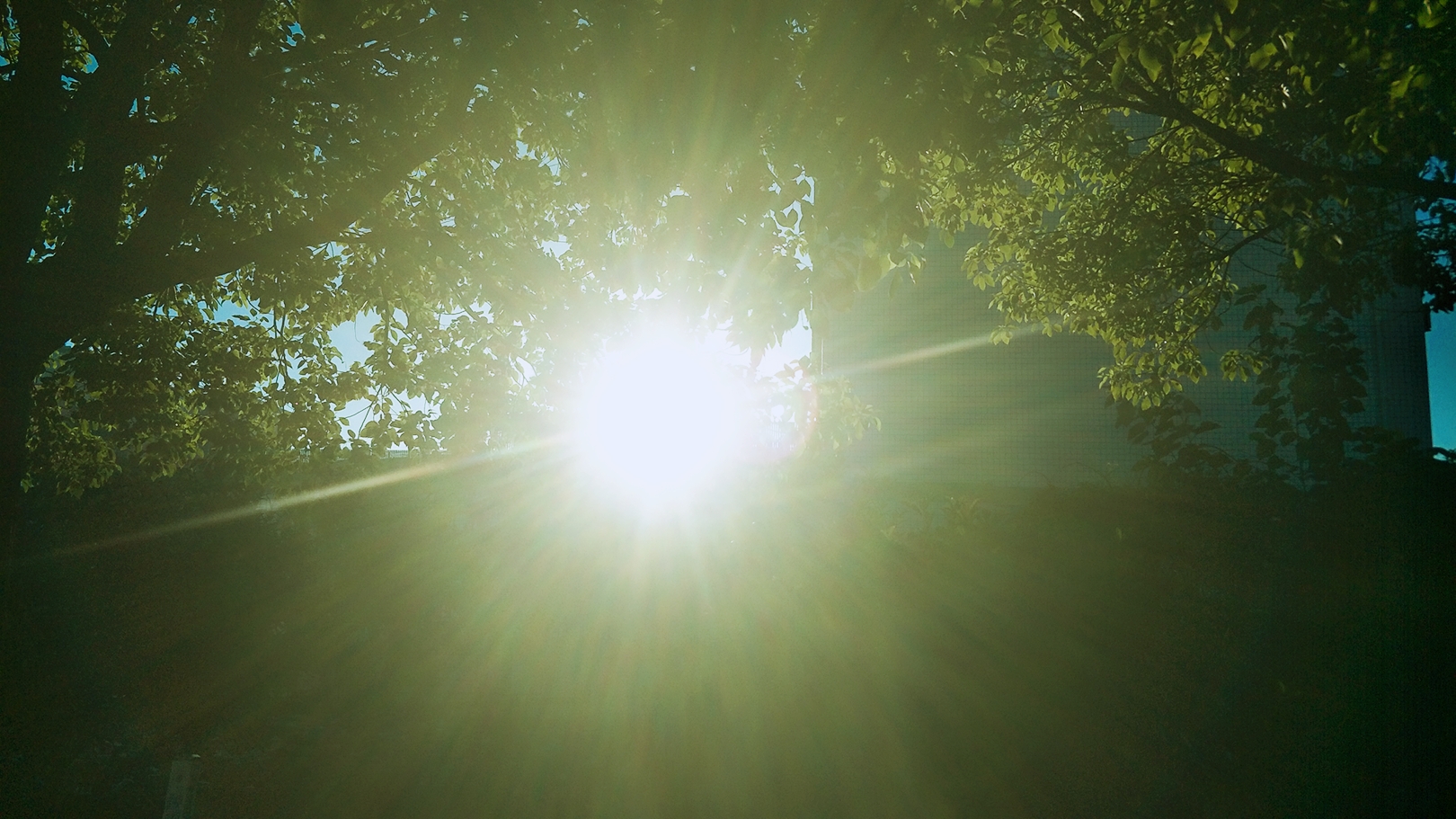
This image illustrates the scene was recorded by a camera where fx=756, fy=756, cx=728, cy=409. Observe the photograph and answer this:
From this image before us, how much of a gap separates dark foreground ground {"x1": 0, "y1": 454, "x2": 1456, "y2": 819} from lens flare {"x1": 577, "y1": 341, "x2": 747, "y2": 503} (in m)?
0.38

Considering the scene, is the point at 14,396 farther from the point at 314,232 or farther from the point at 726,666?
the point at 726,666

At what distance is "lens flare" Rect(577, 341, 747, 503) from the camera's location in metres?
4.73

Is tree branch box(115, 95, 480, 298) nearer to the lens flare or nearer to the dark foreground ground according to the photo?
the dark foreground ground

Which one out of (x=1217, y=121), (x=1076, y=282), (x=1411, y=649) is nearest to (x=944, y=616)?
(x=1411, y=649)

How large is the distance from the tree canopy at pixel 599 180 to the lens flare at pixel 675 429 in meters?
0.57

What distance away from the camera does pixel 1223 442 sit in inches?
486

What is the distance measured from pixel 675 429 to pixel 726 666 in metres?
1.53

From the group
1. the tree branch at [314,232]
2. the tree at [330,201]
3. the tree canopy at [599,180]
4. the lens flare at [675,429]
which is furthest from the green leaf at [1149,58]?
the tree branch at [314,232]

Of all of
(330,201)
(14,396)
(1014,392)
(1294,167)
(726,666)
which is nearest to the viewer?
(726,666)

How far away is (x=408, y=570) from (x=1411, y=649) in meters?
6.03

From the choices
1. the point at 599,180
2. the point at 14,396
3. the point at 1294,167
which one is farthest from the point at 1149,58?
the point at 14,396

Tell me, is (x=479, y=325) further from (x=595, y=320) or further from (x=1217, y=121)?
(x=1217, y=121)

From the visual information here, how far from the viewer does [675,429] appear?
15.7 feet

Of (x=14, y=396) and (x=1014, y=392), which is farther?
(x=1014, y=392)
